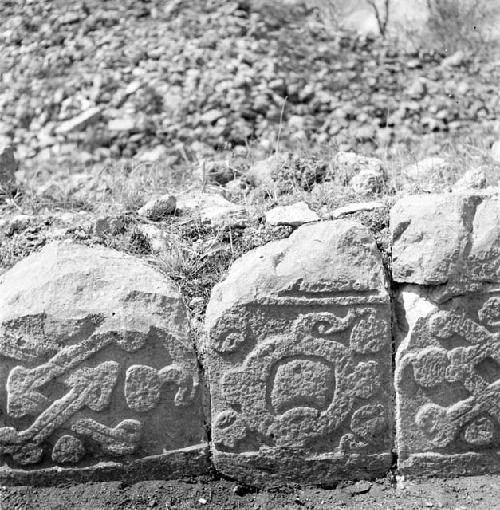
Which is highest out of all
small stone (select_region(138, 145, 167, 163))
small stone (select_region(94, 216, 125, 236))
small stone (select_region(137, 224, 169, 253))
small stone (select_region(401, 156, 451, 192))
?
small stone (select_region(94, 216, 125, 236))

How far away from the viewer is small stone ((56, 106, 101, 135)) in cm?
481

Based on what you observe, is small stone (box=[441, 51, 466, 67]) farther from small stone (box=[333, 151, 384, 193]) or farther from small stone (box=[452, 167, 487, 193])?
small stone (box=[452, 167, 487, 193])

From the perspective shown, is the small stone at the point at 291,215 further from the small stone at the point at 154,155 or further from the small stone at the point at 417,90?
the small stone at the point at 417,90

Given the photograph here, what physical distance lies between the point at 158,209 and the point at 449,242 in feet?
3.22

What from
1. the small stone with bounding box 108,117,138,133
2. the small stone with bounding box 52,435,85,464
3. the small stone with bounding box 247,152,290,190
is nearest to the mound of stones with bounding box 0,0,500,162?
the small stone with bounding box 108,117,138,133

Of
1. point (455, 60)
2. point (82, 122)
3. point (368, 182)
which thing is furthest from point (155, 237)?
point (455, 60)

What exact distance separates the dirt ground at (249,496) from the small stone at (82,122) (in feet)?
8.70

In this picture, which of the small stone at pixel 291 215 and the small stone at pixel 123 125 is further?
the small stone at pixel 123 125

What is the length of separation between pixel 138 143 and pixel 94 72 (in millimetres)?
775

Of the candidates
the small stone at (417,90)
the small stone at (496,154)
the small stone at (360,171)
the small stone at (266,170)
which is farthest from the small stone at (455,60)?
the small stone at (266,170)

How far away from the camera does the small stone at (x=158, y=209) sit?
293 cm

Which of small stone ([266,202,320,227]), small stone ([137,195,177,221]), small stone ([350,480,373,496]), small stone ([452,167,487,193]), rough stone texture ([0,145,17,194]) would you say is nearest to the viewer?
small stone ([350,480,373,496])

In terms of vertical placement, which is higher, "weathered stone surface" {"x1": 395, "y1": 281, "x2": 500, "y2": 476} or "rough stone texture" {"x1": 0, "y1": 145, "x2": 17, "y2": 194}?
"rough stone texture" {"x1": 0, "y1": 145, "x2": 17, "y2": 194}

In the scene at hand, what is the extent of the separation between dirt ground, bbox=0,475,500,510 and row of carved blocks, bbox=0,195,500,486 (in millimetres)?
41
